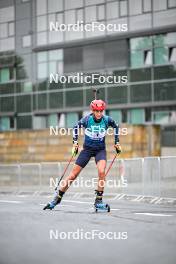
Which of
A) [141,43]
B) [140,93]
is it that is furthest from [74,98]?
[141,43]

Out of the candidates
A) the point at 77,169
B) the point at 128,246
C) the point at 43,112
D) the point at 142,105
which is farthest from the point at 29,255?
the point at 43,112

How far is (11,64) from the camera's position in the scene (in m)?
39.5

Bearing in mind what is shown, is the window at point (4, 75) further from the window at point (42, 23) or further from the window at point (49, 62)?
the window at point (42, 23)

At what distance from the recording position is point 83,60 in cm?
3588

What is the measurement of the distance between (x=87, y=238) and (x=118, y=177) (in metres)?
11.9

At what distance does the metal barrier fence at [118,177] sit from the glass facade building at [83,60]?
10093mm

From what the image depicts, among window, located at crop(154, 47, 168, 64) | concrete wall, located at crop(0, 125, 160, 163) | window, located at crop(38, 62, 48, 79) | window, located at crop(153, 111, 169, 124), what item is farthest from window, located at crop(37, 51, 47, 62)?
window, located at crop(153, 111, 169, 124)

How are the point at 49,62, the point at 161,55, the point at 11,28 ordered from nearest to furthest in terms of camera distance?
Result: the point at 161,55
the point at 49,62
the point at 11,28

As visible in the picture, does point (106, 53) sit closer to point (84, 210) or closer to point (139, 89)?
point (139, 89)

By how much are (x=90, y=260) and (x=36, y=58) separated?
32.1 metres

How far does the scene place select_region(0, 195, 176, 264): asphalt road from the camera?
675 centimetres

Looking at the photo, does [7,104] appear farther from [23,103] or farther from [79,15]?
[79,15]

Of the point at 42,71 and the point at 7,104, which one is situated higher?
the point at 42,71

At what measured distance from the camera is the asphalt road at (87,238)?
6.75 metres
